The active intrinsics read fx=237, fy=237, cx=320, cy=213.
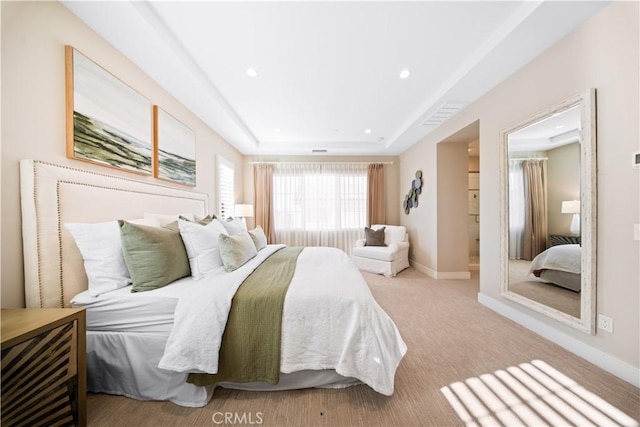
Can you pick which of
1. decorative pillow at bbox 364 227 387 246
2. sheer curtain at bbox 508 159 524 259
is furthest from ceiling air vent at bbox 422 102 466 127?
decorative pillow at bbox 364 227 387 246

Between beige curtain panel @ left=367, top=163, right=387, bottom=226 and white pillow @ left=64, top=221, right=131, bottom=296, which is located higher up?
beige curtain panel @ left=367, top=163, right=387, bottom=226

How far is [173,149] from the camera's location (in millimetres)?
2732

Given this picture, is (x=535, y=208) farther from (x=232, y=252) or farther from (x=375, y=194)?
(x=375, y=194)

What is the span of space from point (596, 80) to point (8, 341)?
366cm

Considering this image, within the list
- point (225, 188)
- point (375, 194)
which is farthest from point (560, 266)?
point (225, 188)

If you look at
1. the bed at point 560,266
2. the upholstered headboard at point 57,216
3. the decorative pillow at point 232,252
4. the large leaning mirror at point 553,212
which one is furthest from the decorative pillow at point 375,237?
the upholstered headboard at point 57,216

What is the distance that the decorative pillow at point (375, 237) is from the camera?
192 inches

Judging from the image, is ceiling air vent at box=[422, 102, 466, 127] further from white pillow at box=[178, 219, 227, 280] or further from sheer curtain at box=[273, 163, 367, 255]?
white pillow at box=[178, 219, 227, 280]

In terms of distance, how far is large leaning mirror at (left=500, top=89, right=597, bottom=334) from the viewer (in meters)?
1.75

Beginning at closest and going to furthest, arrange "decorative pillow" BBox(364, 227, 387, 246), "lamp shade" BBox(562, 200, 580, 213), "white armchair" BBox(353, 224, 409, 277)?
"lamp shade" BBox(562, 200, 580, 213), "white armchair" BBox(353, 224, 409, 277), "decorative pillow" BBox(364, 227, 387, 246)

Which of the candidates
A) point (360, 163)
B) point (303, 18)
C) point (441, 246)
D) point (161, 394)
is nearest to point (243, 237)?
point (161, 394)

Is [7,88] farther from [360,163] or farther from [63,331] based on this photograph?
[360,163]

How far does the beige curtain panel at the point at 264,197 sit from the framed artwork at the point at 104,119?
306 centimetres

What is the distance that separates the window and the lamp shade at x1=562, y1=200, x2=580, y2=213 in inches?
165
